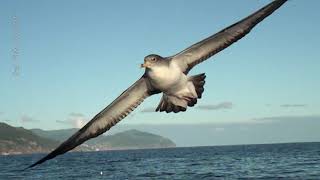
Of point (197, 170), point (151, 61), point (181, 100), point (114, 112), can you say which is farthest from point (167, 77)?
point (197, 170)

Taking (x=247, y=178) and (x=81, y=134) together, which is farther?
(x=247, y=178)

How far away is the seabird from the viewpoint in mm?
10305

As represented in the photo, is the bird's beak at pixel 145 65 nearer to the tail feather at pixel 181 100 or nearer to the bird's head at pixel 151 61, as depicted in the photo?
the bird's head at pixel 151 61

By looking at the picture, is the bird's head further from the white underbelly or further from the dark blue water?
the dark blue water

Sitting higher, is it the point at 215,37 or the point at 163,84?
the point at 215,37

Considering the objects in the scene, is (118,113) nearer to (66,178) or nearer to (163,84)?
(163,84)

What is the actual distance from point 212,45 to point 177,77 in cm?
120

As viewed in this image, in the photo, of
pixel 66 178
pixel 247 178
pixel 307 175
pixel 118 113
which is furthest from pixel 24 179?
pixel 118 113

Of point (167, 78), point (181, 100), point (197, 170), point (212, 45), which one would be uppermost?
point (212, 45)

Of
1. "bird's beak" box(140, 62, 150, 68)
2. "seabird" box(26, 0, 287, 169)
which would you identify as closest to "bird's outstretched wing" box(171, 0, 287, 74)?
"seabird" box(26, 0, 287, 169)

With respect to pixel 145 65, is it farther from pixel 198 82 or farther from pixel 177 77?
pixel 198 82

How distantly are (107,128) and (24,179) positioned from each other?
197ft

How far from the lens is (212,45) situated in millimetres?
11273

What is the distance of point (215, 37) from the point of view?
11.1 metres
